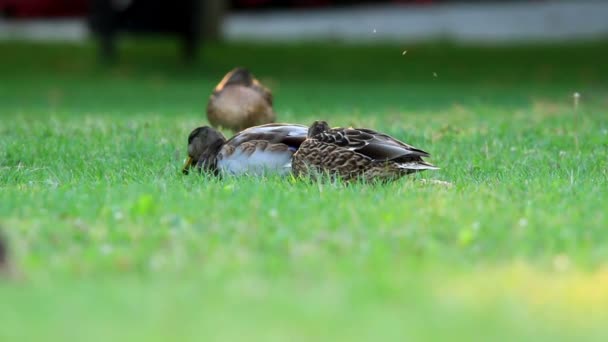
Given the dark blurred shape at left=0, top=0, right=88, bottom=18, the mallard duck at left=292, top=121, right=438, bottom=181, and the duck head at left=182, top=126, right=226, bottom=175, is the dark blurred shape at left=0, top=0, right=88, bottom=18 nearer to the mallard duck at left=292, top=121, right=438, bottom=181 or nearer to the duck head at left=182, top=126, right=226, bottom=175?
the duck head at left=182, top=126, right=226, bottom=175

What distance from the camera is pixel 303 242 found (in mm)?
5699

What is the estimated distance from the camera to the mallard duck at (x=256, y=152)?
328 inches

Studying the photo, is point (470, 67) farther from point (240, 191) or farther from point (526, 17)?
point (240, 191)

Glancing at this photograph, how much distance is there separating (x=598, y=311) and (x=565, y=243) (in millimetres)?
1226

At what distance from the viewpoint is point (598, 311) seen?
4.52m

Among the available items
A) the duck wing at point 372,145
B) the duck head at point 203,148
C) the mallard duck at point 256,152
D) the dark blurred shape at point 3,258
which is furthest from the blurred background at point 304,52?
the dark blurred shape at point 3,258

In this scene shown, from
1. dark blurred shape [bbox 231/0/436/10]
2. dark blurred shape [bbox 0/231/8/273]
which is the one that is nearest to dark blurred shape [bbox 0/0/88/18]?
dark blurred shape [bbox 231/0/436/10]

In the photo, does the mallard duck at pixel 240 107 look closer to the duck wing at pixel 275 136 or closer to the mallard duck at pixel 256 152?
the mallard duck at pixel 256 152

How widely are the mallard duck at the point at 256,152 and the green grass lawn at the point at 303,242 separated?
309mm

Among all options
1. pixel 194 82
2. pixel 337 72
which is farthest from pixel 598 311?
pixel 337 72

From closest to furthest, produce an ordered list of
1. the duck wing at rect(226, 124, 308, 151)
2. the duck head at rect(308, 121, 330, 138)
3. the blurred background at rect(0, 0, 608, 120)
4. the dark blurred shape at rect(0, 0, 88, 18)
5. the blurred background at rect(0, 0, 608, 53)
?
the duck head at rect(308, 121, 330, 138) < the duck wing at rect(226, 124, 308, 151) < the blurred background at rect(0, 0, 608, 120) < the blurred background at rect(0, 0, 608, 53) < the dark blurred shape at rect(0, 0, 88, 18)

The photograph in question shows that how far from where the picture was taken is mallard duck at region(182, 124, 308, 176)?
328 inches

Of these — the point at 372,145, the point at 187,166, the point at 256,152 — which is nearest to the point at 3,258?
the point at 372,145

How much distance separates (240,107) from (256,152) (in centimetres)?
332
